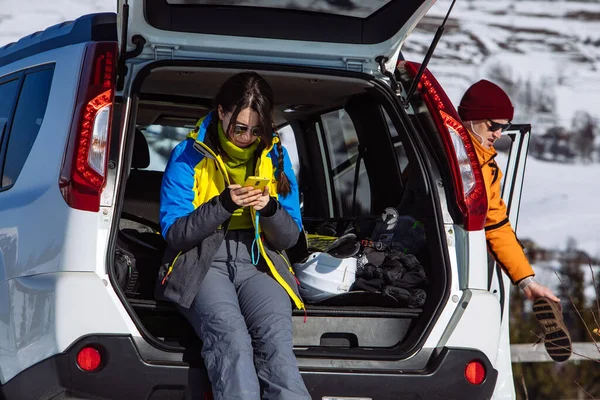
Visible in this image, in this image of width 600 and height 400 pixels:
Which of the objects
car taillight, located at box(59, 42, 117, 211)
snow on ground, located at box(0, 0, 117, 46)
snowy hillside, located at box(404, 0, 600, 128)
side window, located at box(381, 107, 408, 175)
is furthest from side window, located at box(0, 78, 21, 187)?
snowy hillside, located at box(404, 0, 600, 128)

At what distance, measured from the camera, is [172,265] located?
380 centimetres

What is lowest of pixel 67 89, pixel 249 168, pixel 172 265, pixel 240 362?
pixel 240 362

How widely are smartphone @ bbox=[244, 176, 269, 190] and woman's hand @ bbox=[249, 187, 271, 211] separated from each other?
0.10 feet

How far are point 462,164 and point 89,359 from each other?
160 centimetres

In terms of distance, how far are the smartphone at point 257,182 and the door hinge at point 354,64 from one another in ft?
2.65

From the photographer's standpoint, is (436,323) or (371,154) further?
(371,154)

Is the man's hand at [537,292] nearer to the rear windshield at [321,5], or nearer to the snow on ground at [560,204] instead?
the rear windshield at [321,5]

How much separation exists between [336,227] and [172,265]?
1.57 meters

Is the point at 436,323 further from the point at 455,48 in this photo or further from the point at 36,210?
the point at 455,48

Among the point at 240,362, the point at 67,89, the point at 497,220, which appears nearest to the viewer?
the point at 240,362

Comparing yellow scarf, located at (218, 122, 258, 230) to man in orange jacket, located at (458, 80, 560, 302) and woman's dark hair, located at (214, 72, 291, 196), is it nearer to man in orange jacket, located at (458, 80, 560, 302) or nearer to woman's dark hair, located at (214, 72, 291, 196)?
woman's dark hair, located at (214, 72, 291, 196)

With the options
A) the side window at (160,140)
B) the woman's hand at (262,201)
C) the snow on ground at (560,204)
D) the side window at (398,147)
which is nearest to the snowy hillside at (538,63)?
the snow on ground at (560,204)

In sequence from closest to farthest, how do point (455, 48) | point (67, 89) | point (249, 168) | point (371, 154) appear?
point (67, 89) < point (249, 168) < point (371, 154) < point (455, 48)

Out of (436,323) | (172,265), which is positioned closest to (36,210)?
(172,265)
